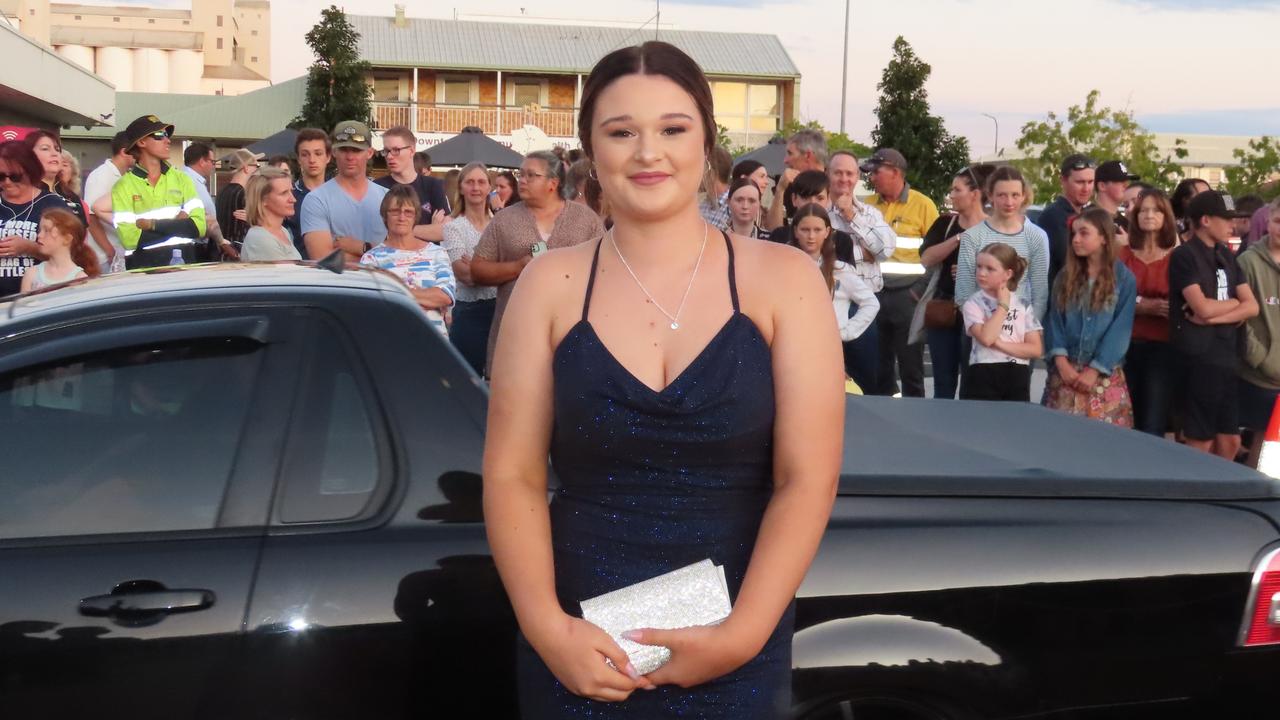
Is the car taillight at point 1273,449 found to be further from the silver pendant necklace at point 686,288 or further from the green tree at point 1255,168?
the green tree at point 1255,168

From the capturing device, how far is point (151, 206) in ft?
27.3

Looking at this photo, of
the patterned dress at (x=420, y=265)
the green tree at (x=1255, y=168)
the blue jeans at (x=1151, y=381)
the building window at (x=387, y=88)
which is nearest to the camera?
the patterned dress at (x=420, y=265)

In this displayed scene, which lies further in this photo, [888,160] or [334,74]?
[334,74]

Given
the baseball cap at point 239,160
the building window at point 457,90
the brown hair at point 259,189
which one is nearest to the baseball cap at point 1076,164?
the brown hair at point 259,189

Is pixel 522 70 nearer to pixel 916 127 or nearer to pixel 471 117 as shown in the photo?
pixel 471 117

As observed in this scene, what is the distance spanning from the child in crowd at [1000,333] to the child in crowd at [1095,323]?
0.65 ft

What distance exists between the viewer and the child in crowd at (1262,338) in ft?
24.1

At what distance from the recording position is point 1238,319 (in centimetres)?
713

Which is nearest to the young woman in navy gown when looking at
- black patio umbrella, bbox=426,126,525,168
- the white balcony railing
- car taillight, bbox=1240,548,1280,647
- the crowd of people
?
car taillight, bbox=1240,548,1280,647

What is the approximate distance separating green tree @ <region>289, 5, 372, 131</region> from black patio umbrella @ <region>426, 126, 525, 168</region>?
1666 cm

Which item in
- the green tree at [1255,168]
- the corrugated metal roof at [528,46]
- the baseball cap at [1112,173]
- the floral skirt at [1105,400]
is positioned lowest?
the floral skirt at [1105,400]

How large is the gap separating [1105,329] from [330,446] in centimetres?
522

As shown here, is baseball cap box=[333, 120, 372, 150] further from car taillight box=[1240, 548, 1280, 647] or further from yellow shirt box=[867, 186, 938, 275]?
car taillight box=[1240, 548, 1280, 647]

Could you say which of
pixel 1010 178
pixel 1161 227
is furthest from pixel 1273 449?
pixel 1010 178
